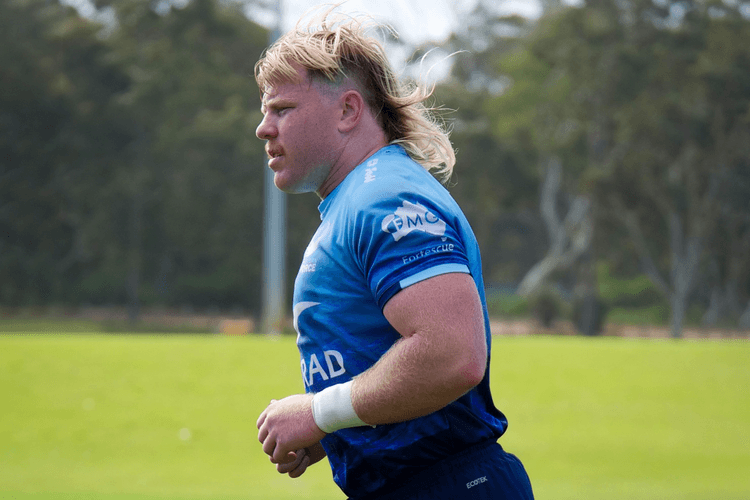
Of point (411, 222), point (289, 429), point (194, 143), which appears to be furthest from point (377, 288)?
point (194, 143)

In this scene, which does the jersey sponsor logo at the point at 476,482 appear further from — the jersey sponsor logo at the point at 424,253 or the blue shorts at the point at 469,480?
the jersey sponsor logo at the point at 424,253

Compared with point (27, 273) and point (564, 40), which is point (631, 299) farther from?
point (27, 273)

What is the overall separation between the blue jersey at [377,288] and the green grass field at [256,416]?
648 centimetres

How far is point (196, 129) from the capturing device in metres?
38.8

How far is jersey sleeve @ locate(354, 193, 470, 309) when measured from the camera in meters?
1.62

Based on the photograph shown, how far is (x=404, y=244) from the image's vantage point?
1.63 metres

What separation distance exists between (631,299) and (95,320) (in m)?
27.9

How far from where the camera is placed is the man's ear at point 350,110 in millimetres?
1972

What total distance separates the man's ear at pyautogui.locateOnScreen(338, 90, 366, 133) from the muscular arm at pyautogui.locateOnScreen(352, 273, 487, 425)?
0.53 m

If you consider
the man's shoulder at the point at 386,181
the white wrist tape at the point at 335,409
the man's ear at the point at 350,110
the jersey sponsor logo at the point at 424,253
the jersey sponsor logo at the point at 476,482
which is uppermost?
the man's ear at the point at 350,110

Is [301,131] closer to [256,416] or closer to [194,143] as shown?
[256,416]

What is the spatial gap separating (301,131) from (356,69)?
7.8 inches

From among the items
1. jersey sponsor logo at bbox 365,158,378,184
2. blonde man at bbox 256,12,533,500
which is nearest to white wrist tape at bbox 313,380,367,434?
blonde man at bbox 256,12,533,500

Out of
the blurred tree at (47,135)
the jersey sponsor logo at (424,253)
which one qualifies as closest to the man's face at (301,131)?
the jersey sponsor logo at (424,253)
